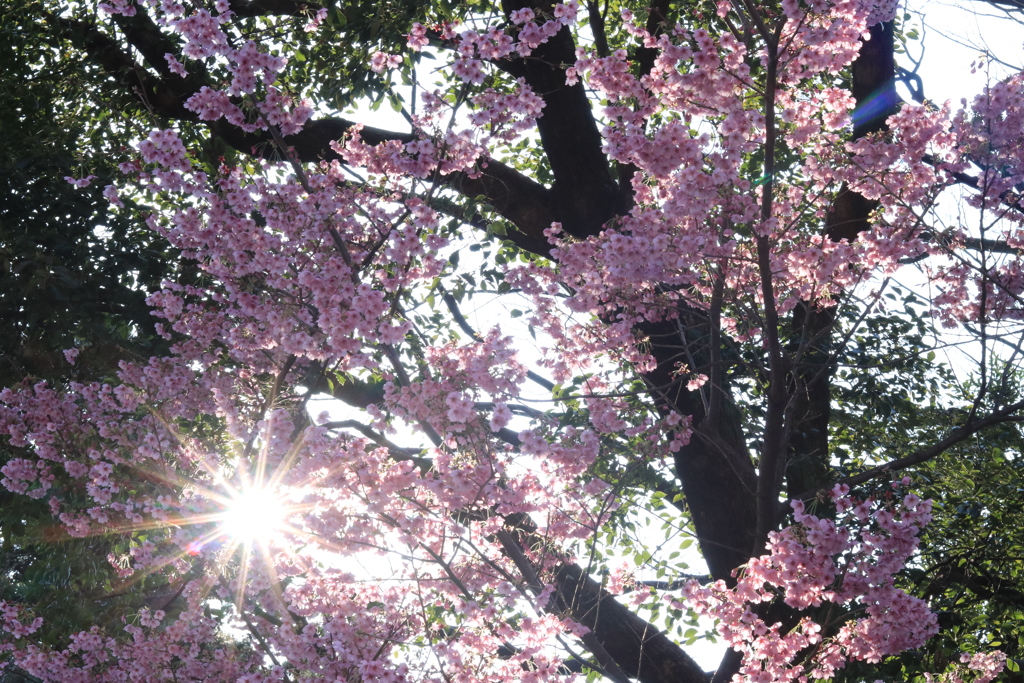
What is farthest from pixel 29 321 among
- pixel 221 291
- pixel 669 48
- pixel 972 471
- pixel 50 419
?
pixel 972 471

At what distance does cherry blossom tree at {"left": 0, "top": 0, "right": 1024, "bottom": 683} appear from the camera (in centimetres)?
446

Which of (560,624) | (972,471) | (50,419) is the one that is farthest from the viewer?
(972,471)

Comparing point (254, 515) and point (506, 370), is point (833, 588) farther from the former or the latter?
point (254, 515)

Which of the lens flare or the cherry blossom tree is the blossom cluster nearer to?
the cherry blossom tree

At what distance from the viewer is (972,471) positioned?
21.0ft

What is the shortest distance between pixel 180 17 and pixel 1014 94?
4700mm

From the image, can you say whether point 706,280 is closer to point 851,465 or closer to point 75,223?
point 851,465

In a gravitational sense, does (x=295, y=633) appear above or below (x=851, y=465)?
below

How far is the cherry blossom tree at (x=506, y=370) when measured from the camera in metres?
4.46

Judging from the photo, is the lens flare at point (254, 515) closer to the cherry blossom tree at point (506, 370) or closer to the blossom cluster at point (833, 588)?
the cherry blossom tree at point (506, 370)

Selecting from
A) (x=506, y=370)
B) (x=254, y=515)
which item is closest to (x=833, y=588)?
(x=506, y=370)

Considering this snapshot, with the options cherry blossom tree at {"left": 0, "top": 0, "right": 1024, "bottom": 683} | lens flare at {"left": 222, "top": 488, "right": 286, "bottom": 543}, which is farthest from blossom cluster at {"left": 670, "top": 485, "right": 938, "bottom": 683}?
lens flare at {"left": 222, "top": 488, "right": 286, "bottom": 543}

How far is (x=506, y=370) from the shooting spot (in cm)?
484

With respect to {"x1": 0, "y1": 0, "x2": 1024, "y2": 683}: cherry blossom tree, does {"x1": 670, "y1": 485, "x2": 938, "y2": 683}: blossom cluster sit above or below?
below
